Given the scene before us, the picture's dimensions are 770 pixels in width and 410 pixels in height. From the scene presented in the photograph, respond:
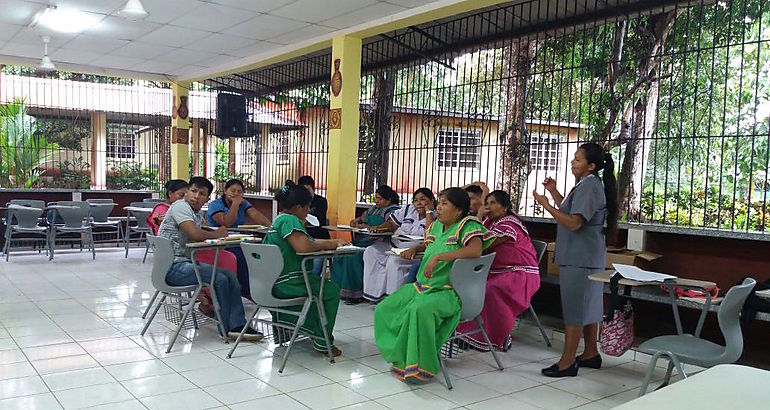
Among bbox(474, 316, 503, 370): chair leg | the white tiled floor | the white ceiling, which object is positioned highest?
the white ceiling

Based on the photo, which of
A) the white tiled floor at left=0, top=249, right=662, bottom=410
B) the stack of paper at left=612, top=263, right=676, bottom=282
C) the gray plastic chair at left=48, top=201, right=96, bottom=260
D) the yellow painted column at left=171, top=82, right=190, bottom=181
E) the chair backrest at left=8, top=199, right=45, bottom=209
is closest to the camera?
the stack of paper at left=612, top=263, right=676, bottom=282

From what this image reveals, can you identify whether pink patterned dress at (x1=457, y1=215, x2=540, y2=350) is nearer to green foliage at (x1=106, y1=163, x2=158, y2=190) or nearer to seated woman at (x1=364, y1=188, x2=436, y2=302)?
seated woman at (x1=364, y1=188, x2=436, y2=302)

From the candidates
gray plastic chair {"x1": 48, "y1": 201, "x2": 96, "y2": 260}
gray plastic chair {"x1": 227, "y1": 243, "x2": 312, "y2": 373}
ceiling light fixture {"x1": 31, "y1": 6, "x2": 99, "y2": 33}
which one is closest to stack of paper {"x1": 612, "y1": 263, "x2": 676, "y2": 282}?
gray plastic chair {"x1": 227, "y1": 243, "x2": 312, "y2": 373}

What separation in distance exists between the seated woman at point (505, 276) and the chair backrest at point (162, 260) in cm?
215

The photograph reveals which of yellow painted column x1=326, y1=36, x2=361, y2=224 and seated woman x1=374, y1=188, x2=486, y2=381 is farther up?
yellow painted column x1=326, y1=36, x2=361, y2=224

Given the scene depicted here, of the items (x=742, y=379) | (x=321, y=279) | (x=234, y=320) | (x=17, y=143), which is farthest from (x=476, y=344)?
(x=17, y=143)

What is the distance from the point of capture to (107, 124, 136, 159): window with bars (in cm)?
1695

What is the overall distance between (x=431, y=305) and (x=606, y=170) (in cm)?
143

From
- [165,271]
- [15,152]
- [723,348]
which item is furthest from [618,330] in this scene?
[15,152]

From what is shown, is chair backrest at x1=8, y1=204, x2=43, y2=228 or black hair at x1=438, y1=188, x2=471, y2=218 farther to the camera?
chair backrest at x1=8, y1=204, x2=43, y2=228

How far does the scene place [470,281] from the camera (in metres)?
3.63

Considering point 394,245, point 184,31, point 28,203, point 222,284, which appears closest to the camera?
point 222,284

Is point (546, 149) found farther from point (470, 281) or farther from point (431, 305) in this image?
point (431, 305)

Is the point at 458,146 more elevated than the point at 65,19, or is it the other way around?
the point at 65,19
